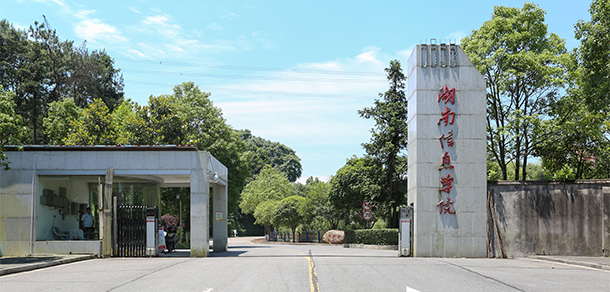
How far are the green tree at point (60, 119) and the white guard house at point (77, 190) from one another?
81.9ft

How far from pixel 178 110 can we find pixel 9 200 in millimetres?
22433

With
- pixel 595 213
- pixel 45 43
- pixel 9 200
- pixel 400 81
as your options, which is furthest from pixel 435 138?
pixel 45 43

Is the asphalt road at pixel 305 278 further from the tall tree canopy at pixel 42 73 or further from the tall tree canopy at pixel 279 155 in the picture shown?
the tall tree canopy at pixel 279 155

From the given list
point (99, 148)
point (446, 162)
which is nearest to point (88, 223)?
point (99, 148)

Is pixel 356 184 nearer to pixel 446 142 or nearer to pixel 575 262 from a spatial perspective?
pixel 446 142

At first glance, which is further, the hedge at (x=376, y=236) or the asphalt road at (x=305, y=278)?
the hedge at (x=376, y=236)

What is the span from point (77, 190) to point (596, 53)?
22417mm

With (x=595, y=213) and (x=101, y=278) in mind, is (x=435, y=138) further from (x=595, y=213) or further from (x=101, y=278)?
(x=101, y=278)

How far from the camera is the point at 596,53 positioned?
937 inches

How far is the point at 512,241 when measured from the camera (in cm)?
2241

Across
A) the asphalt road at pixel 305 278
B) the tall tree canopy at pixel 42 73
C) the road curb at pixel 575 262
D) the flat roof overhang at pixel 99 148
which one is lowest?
the road curb at pixel 575 262

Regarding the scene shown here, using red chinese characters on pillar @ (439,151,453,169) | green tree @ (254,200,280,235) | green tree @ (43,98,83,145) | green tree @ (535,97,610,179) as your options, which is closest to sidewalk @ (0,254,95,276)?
red chinese characters on pillar @ (439,151,453,169)

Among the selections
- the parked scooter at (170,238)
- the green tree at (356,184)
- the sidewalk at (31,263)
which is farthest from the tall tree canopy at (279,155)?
the sidewalk at (31,263)

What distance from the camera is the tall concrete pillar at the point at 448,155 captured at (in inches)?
882
